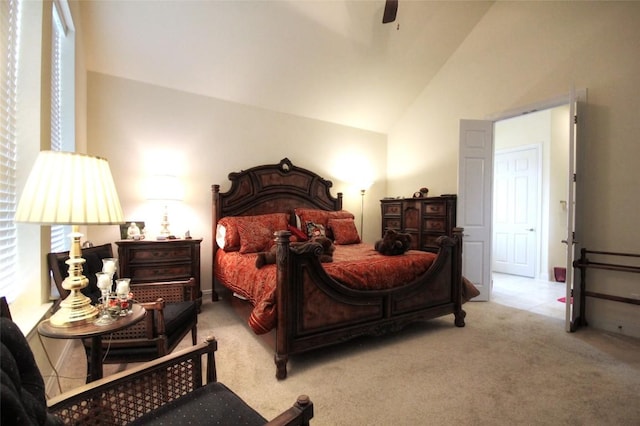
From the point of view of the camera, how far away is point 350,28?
359 cm

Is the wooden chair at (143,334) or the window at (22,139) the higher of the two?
the window at (22,139)

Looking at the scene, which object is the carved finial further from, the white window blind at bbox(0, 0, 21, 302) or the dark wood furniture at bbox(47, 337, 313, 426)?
the dark wood furniture at bbox(47, 337, 313, 426)

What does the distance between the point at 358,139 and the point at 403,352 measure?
11.8 ft

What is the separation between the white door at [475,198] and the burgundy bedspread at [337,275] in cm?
133

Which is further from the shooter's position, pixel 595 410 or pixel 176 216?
pixel 176 216

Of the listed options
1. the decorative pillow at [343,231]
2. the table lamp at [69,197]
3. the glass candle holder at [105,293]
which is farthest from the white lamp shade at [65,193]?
the decorative pillow at [343,231]

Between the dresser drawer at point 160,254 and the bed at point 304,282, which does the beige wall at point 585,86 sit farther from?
the dresser drawer at point 160,254

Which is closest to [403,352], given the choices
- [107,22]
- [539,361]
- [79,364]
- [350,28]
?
[539,361]

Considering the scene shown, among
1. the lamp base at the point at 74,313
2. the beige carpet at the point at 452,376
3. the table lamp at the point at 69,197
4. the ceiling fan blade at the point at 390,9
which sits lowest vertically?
the beige carpet at the point at 452,376

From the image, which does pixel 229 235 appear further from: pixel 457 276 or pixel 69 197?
pixel 457 276

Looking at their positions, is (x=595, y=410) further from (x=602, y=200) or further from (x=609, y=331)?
(x=602, y=200)

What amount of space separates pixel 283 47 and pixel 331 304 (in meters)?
3.05

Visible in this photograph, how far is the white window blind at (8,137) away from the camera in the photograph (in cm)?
149

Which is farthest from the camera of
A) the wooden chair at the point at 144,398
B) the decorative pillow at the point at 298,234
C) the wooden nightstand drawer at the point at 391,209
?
the wooden nightstand drawer at the point at 391,209
